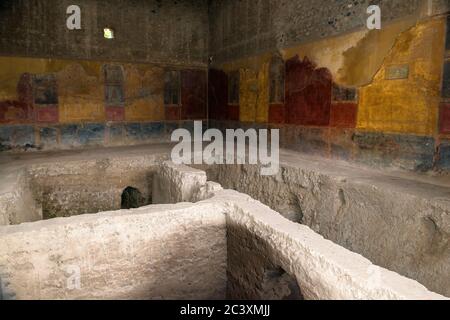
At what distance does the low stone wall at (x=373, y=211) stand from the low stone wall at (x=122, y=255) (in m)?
1.86

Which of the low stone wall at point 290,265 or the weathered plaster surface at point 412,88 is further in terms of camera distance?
the weathered plaster surface at point 412,88

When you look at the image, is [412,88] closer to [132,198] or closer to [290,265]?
[290,265]

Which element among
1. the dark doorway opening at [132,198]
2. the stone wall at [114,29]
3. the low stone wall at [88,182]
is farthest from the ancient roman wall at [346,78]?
the dark doorway opening at [132,198]

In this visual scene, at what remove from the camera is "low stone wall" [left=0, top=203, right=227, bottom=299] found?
2.41 meters

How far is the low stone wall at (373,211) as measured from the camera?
326 centimetres

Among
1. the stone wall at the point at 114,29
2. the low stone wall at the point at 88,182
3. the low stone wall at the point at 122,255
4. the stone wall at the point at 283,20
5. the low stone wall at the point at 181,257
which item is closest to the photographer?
the low stone wall at the point at 181,257

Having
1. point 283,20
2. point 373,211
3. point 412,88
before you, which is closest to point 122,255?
point 373,211

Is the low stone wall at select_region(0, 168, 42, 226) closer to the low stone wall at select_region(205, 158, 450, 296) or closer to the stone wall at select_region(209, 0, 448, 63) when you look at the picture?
the low stone wall at select_region(205, 158, 450, 296)

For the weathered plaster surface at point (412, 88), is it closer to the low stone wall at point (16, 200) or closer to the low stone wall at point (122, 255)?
the low stone wall at point (122, 255)

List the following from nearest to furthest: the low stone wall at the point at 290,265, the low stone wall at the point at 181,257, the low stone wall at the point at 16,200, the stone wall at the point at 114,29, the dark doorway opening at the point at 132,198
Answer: the low stone wall at the point at 290,265 < the low stone wall at the point at 181,257 < the low stone wall at the point at 16,200 < the dark doorway opening at the point at 132,198 < the stone wall at the point at 114,29

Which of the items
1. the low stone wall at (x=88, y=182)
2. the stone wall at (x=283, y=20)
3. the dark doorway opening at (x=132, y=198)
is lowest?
the dark doorway opening at (x=132, y=198)

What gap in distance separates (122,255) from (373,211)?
2759 mm

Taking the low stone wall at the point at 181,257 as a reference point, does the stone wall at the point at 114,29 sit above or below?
above

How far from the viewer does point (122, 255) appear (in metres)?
2.65
